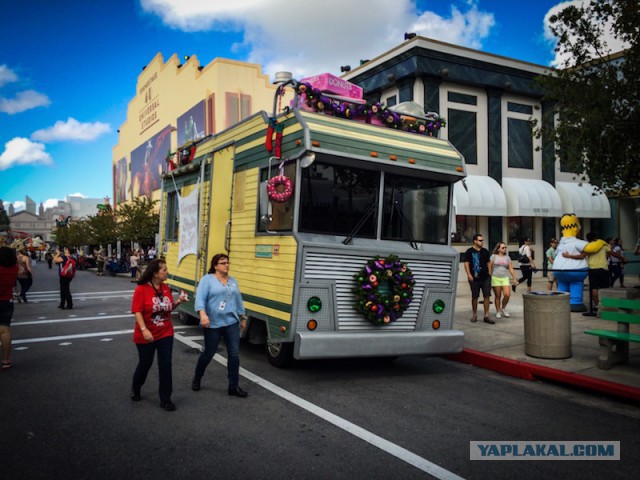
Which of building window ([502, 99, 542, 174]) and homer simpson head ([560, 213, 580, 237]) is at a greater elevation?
building window ([502, 99, 542, 174])

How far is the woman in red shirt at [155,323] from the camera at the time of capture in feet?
16.6

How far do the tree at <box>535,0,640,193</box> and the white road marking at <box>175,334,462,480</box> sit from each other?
7.16 meters

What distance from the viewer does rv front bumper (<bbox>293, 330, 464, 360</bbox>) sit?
576 cm

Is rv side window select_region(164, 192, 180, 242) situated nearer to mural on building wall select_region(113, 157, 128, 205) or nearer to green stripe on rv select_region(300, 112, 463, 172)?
green stripe on rv select_region(300, 112, 463, 172)

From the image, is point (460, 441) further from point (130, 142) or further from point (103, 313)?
point (130, 142)

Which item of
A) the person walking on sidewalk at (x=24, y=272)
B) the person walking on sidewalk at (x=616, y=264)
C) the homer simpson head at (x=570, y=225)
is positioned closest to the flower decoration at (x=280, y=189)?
the homer simpson head at (x=570, y=225)

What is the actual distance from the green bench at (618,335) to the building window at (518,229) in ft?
44.7

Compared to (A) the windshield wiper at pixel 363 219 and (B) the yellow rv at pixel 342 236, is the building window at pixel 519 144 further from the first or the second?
(A) the windshield wiper at pixel 363 219

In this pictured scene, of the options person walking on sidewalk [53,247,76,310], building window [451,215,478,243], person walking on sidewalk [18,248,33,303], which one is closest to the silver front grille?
person walking on sidewalk [53,247,76,310]

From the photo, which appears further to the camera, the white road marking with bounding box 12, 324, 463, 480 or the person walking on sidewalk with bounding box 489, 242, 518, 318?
the person walking on sidewalk with bounding box 489, 242, 518, 318

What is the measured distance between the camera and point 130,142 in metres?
58.3

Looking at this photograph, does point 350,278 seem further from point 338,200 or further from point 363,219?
point 338,200

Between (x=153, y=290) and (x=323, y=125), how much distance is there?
2.90 m

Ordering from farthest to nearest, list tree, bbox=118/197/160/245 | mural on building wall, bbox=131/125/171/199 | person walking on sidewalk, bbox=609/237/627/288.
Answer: mural on building wall, bbox=131/125/171/199 < tree, bbox=118/197/160/245 < person walking on sidewalk, bbox=609/237/627/288
